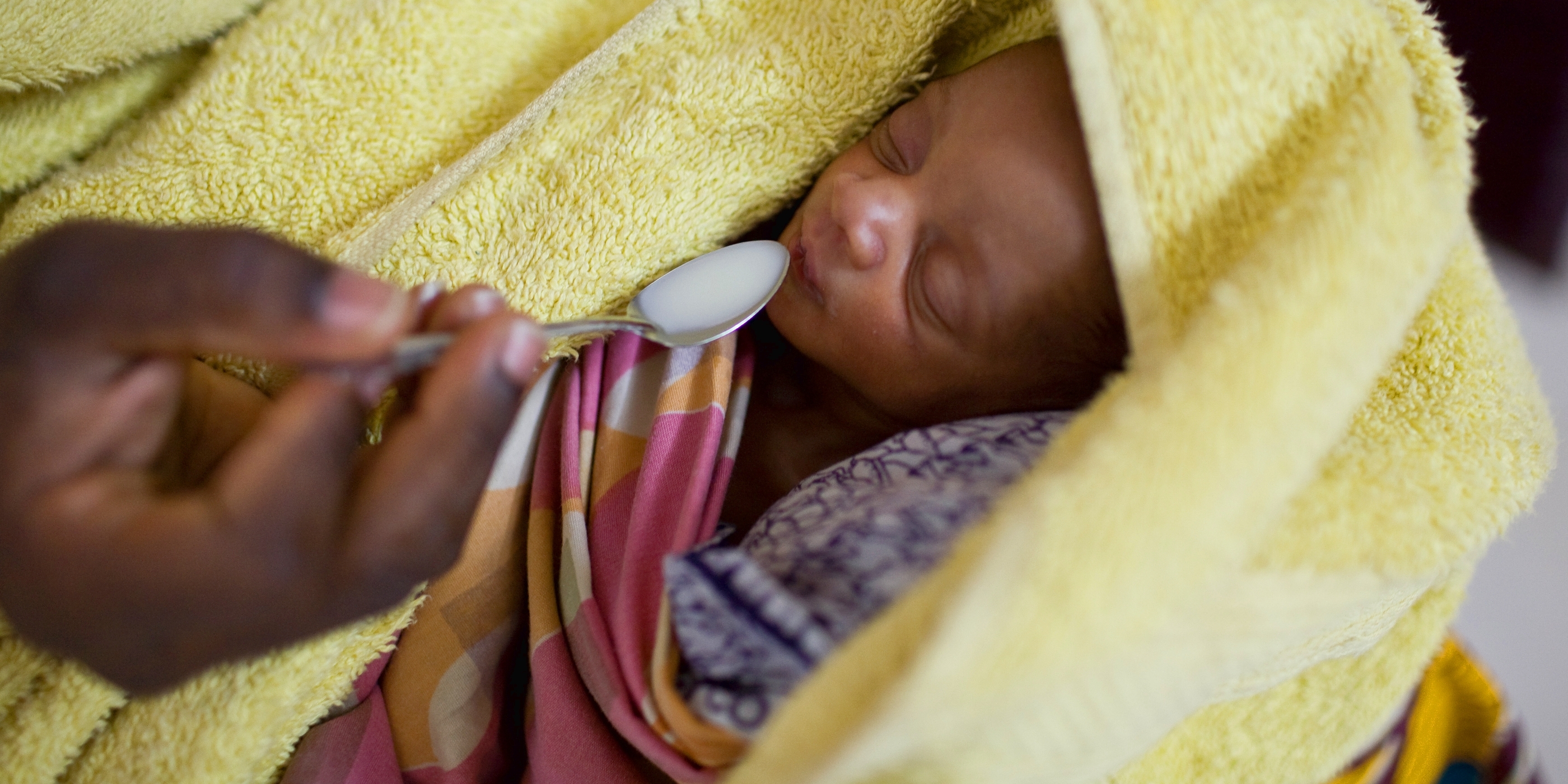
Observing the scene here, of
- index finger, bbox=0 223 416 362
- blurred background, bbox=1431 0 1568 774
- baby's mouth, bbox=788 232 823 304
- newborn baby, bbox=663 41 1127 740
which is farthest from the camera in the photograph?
blurred background, bbox=1431 0 1568 774

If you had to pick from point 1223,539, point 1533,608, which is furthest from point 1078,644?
point 1533,608

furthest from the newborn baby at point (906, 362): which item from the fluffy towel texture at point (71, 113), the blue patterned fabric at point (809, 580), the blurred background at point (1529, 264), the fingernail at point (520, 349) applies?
the blurred background at point (1529, 264)

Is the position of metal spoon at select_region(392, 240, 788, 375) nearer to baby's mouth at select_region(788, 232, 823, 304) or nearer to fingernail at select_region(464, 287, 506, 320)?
baby's mouth at select_region(788, 232, 823, 304)

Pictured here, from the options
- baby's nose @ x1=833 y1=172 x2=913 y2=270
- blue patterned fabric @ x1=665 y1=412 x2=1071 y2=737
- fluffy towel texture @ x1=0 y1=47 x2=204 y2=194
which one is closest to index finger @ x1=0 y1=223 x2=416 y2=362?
blue patterned fabric @ x1=665 y1=412 x2=1071 y2=737

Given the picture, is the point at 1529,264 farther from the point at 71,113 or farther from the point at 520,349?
the point at 71,113

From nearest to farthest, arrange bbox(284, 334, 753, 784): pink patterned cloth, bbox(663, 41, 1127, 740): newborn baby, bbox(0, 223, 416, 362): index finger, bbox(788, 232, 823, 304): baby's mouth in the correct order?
1. bbox(0, 223, 416, 362): index finger
2. bbox(663, 41, 1127, 740): newborn baby
3. bbox(284, 334, 753, 784): pink patterned cloth
4. bbox(788, 232, 823, 304): baby's mouth

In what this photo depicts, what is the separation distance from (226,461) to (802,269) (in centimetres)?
49

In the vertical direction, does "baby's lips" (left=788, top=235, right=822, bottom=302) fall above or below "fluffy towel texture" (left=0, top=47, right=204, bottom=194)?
below

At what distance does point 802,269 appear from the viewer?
872 millimetres

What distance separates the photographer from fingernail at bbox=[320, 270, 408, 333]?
0.50 m

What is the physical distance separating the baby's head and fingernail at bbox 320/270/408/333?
0.41m

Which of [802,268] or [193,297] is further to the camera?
[802,268]

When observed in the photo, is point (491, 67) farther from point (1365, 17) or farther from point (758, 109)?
point (1365, 17)

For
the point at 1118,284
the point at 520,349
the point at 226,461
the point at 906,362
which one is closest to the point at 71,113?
the point at 226,461
